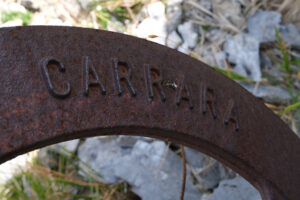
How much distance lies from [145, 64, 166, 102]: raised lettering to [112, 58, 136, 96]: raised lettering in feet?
0.16

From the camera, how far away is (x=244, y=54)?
6.39 ft

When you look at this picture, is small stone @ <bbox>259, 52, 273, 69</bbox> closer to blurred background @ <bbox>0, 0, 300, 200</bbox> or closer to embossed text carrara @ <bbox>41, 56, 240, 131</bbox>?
blurred background @ <bbox>0, 0, 300, 200</bbox>

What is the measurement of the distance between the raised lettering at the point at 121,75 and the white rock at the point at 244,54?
1162 millimetres

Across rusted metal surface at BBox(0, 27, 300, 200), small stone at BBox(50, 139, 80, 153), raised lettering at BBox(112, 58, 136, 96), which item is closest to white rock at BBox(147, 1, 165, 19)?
small stone at BBox(50, 139, 80, 153)

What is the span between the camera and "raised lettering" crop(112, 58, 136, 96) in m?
0.84

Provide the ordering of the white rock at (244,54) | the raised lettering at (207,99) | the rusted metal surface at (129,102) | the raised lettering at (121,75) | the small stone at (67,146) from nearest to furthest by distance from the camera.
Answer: the rusted metal surface at (129,102) < the raised lettering at (121,75) < the raised lettering at (207,99) < the small stone at (67,146) < the white rock at (244,54)

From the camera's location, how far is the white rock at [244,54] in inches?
75.2

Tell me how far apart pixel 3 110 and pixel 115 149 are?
1.07m

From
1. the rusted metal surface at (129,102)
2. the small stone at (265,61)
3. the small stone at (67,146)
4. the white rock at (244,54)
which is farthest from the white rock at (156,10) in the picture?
the rusted metal surface at (129,102)

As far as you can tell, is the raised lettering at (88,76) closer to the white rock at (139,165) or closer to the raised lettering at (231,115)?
the raised lettering at (231,115)

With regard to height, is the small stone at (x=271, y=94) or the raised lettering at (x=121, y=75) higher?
the small stone at (x=271, y=94)

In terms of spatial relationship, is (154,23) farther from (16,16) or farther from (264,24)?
(16,16)

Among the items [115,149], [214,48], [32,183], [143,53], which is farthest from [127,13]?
[143,53]

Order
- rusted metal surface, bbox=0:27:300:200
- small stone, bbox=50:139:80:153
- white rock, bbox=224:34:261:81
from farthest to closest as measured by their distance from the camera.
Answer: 1. white rock, bbox=224:34:261:81
2. small stone, bbox=50:139:80:153
3. rusted metal surface, bbox=0:27:300:200
